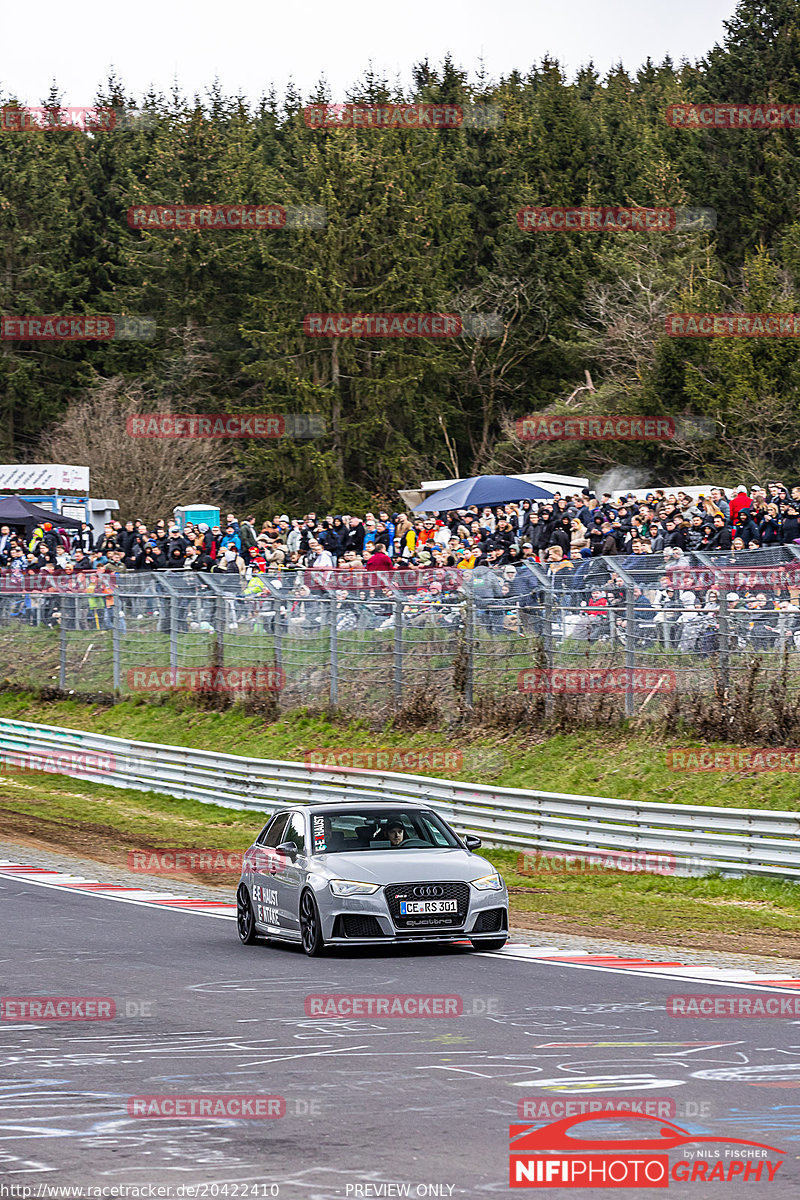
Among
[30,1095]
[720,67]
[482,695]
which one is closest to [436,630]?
[482,695]

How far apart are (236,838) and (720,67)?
5546 cm

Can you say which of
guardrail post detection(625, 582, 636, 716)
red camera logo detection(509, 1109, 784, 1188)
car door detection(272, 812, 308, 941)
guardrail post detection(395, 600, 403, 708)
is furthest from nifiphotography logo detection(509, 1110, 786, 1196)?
guardrail post detection(395, 600, 403, 708)

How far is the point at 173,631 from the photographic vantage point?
108 feet

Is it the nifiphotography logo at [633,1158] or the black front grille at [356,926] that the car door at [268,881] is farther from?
the nifiphotography logo at [633,1158]

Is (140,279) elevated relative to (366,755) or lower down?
elevated

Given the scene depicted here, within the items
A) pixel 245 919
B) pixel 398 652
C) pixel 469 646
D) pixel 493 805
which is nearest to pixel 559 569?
pixel 469 646

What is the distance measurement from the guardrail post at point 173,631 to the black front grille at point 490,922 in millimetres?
19072

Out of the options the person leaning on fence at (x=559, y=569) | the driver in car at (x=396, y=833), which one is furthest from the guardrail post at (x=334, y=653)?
the driver in car at (x=396, y=833)

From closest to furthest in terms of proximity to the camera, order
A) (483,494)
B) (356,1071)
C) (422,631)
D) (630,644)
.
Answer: (356,1071) → (630,644) → (422,631) → (483,494)

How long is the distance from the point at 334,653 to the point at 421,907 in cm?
1490

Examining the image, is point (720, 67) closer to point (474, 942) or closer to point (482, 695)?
point (482, 695)

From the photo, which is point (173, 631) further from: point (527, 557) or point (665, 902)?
point (665, 902)

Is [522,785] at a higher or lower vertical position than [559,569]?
lower

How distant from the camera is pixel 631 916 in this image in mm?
17047
